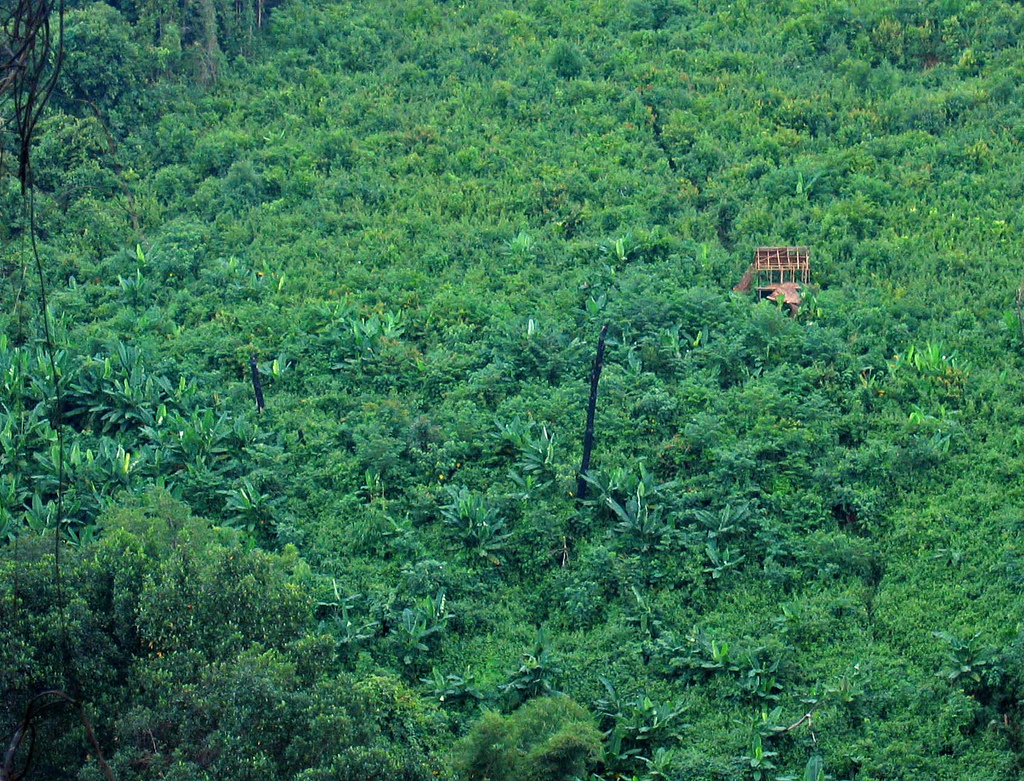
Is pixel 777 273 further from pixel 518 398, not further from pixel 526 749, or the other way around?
pixel 526 749

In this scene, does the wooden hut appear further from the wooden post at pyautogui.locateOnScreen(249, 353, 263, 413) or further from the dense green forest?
the wooden post at pyautogui.locateOnScreen(249, 353, 263, 413)

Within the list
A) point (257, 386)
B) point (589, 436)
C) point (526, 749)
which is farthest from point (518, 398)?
point (526, 749)

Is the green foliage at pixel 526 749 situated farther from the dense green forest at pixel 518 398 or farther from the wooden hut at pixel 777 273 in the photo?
the wooden hut at pixel 777 273

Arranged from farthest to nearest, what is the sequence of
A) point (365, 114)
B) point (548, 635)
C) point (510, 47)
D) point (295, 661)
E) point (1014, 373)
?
point (510, 47), point (365, 114), point (1014, 373), point (548, 635), point (295, 661)

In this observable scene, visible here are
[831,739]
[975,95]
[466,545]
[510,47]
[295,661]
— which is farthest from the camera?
[510,47]

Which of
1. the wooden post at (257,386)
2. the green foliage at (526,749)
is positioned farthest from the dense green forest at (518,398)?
the wooden post at (257,386)

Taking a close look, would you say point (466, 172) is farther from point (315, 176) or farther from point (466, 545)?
point (466, 545)

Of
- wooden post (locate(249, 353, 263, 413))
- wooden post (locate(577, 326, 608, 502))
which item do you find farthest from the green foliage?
wooden post (locate(249, 353, 263, 413))

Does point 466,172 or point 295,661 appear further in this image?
point 466,172

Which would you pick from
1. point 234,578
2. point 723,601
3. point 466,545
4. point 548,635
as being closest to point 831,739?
point 723,601
